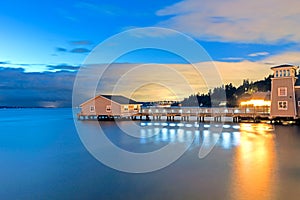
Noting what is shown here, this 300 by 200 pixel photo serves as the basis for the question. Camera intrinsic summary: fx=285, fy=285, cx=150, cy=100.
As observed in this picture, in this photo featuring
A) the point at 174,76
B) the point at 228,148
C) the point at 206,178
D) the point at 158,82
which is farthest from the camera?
the point at 158,82

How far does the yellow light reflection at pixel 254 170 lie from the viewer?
28.3 ft

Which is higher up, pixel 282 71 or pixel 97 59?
pixel 97 59

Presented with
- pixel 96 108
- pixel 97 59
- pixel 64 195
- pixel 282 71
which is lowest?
pixel 64 195

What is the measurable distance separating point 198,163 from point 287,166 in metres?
3.68

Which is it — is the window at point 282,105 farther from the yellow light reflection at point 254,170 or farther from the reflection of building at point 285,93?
the yellow light reflection at point 254,170

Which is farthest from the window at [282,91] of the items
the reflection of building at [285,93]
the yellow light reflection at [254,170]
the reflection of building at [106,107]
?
the reflection of building at [106,107]

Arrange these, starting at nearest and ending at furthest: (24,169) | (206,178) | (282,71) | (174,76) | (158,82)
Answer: (206,178), (24,169), (282,71), (174,76), (158,82)

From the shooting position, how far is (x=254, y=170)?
1119 cm

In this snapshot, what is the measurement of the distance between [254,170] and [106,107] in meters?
30.8

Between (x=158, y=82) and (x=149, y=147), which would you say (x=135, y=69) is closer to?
(x=158, y=82)

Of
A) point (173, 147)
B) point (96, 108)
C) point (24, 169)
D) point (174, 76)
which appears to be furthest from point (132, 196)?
point (174, 76)

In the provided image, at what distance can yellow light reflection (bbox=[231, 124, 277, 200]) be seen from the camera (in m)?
8.64

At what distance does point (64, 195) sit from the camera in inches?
349

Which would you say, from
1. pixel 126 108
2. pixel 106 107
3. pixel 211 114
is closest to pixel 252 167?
pixel 211 114
